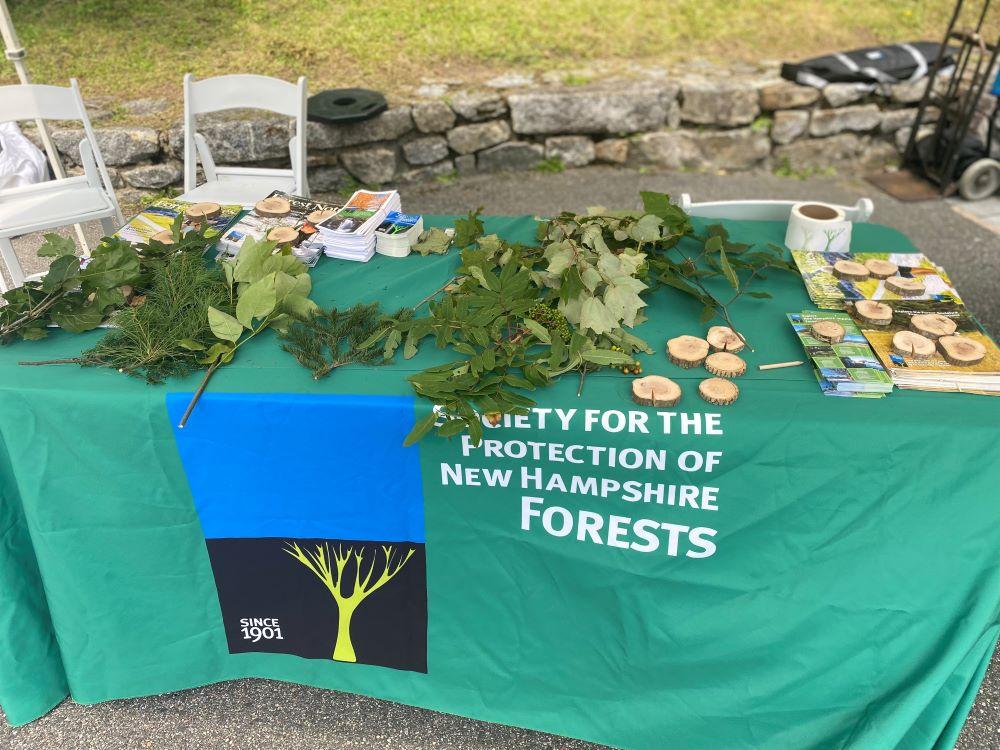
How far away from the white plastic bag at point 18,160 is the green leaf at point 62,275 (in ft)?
9.54

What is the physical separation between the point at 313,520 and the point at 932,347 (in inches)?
60.4

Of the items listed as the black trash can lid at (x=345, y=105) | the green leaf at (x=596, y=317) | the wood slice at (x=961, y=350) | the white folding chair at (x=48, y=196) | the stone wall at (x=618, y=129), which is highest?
the green leaf at (x=596, y=317)

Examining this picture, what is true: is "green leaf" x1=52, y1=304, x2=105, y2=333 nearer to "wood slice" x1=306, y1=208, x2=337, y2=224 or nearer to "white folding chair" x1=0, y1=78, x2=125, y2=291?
"wood slice" x1=306, y1=208, x2=337, y2=224

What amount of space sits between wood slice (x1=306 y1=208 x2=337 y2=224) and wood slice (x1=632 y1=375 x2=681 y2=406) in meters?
1.23

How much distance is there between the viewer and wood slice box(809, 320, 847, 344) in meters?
1.68

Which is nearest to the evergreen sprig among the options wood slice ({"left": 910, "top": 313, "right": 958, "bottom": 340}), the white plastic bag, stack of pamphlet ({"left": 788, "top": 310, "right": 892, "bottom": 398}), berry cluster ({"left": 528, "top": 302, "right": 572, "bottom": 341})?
berry cluster ({"left": 528, "top": 302, "right": 572, "bottom": 341})

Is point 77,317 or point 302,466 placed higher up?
point 77,317

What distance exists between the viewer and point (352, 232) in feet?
7.02

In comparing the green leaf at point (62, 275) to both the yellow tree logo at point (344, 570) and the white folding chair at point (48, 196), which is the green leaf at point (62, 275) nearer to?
the yellow tree logo at point (344, 570)

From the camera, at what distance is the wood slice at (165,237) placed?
84.1 inches

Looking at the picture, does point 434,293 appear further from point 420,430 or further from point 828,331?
point 828,331

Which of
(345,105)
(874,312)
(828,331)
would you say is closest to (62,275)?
(828,331)

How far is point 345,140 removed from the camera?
471 cm

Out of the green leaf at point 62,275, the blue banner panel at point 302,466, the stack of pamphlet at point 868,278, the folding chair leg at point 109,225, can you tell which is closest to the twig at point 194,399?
the blue banner panel at point 302,466
